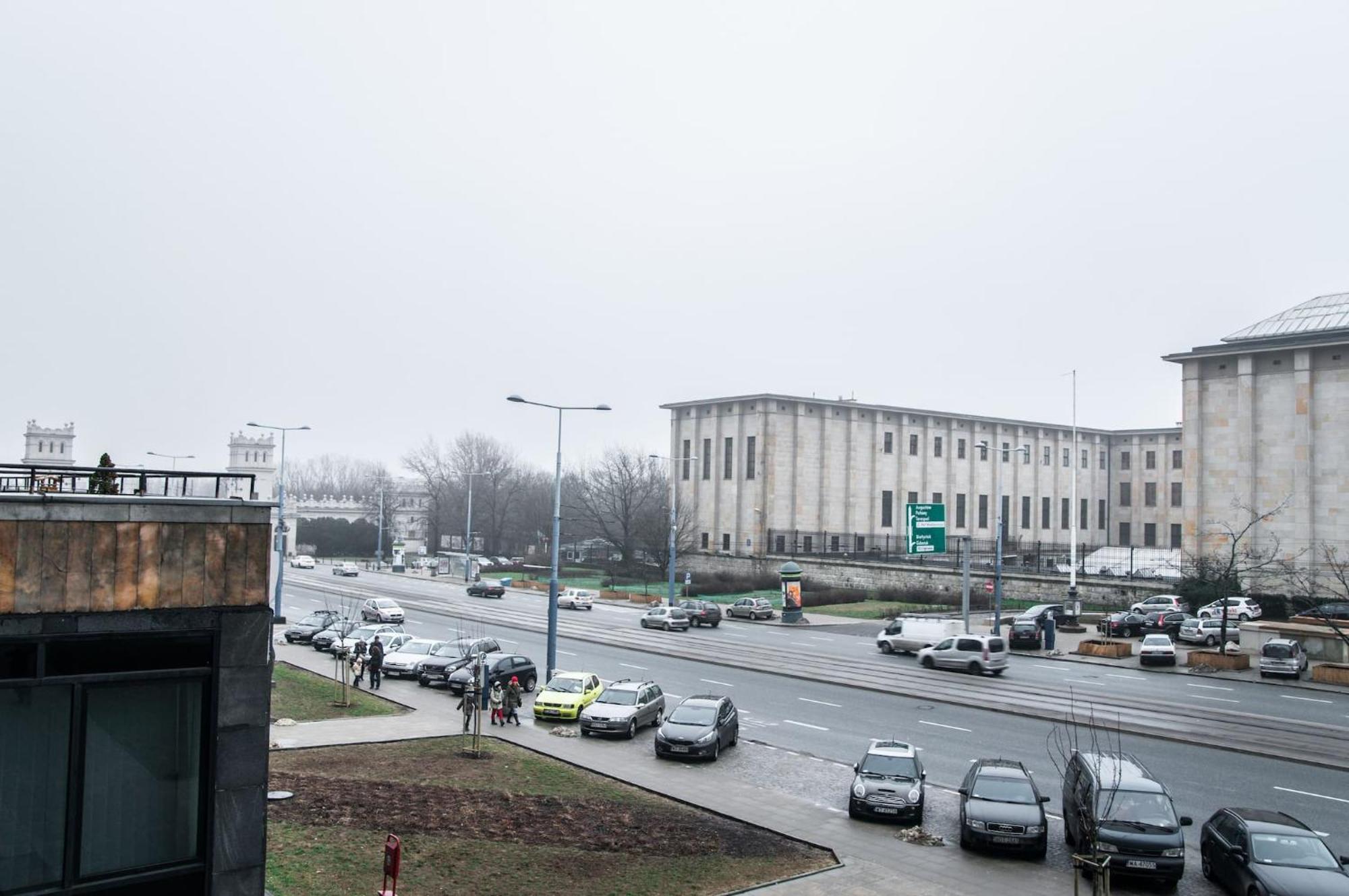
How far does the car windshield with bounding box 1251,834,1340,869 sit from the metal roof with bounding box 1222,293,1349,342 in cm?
5558

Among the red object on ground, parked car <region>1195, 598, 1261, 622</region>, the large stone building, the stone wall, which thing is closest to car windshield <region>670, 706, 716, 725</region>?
the red object on ground

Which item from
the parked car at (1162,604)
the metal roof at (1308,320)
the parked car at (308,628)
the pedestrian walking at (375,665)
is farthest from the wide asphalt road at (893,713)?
the metal roof at (1308,320)

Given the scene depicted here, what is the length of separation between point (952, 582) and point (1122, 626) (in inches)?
703

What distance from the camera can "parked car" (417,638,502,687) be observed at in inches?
1270

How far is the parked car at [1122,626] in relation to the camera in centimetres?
4831

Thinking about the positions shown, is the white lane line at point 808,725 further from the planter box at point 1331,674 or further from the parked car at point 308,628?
the parked car at point 308,628

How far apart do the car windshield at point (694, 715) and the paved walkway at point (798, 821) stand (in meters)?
1.13

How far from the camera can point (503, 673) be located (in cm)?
3080

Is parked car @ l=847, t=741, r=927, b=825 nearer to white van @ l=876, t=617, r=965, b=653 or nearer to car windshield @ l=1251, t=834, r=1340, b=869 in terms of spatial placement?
car windshield @ l=1251, t=834, r=1340, b=869

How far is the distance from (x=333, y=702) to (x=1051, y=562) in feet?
234

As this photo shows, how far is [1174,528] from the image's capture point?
9944 cm

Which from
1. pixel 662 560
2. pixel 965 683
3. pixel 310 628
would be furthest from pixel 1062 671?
pixel 662 560

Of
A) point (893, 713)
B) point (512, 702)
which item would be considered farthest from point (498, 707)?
point (893, 713)

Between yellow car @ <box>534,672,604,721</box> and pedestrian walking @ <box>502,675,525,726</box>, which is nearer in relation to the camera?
pedestrian walking @ <box>502,675,525,726</box>
